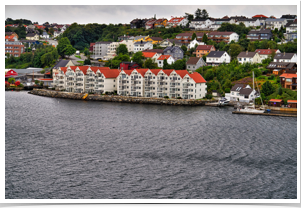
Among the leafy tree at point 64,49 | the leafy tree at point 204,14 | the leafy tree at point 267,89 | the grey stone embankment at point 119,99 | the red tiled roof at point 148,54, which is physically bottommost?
the grey stone embankment at point 119,99

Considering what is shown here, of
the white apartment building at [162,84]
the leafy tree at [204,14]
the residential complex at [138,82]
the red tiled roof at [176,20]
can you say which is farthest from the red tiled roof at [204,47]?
the leafy tree at [204,14]

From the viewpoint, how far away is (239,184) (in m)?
12.8

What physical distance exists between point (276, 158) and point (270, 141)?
107 inches

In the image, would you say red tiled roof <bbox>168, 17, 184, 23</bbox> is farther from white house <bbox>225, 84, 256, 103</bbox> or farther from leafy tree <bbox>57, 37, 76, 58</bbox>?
white house <bbox>225, 84, 256, 103</bbox>

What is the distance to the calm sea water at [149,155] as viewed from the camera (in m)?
12.3

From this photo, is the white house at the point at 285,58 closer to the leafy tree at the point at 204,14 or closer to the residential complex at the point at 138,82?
the residential complex at the point at 138,82

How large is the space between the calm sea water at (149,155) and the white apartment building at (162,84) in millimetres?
5017

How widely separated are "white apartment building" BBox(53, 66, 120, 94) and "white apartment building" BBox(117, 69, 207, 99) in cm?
120

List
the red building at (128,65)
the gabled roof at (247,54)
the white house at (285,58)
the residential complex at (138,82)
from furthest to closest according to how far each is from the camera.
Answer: the red building at (128,65) → the gabled roof at (247,54) → the white house at (285,58) → the residential complex at (138,82)

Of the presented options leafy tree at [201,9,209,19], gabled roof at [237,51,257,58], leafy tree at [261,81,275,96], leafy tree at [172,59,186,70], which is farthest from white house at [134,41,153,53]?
leafy tree at [261,81,275,96]

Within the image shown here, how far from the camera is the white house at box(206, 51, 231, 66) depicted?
39812mm

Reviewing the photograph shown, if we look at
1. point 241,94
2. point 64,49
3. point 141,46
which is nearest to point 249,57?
point 241,94

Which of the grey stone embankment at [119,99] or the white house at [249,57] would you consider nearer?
the grey stone embankment at [119,99]

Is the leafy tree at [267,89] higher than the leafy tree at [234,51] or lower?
lower
